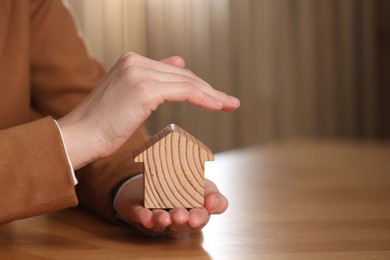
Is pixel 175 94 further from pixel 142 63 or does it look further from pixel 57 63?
pixel 57 63

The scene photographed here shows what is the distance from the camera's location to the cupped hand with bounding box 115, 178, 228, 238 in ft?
2.87

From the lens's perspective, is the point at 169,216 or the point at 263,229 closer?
the point at 169,216

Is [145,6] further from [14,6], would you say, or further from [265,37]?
[14,6]

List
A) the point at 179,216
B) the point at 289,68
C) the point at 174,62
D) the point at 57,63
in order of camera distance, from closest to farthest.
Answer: the point at 179,216 < the point at 174,62 < the point at 57,63 < the point at 289,68

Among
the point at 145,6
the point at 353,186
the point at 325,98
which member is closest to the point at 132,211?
the point at 353,186

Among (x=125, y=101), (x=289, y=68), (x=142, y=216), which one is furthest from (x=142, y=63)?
(x=289, y=68)

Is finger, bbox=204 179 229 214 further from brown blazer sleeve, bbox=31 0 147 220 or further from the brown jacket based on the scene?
brown blazer sleeve, bbox=31 0 147 220

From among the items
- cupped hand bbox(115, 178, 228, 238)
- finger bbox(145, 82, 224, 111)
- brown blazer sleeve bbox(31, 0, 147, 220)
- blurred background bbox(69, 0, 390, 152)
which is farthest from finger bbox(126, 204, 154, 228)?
blurred background bbox(69, 0, 390, 152)

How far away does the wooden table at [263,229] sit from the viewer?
85 centimetres

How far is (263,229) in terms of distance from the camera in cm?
99

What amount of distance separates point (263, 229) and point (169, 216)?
0.55ft

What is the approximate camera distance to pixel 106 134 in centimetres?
91

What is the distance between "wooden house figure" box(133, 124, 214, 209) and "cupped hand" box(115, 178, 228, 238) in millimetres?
18

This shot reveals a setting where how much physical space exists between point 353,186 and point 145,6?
115 inches
